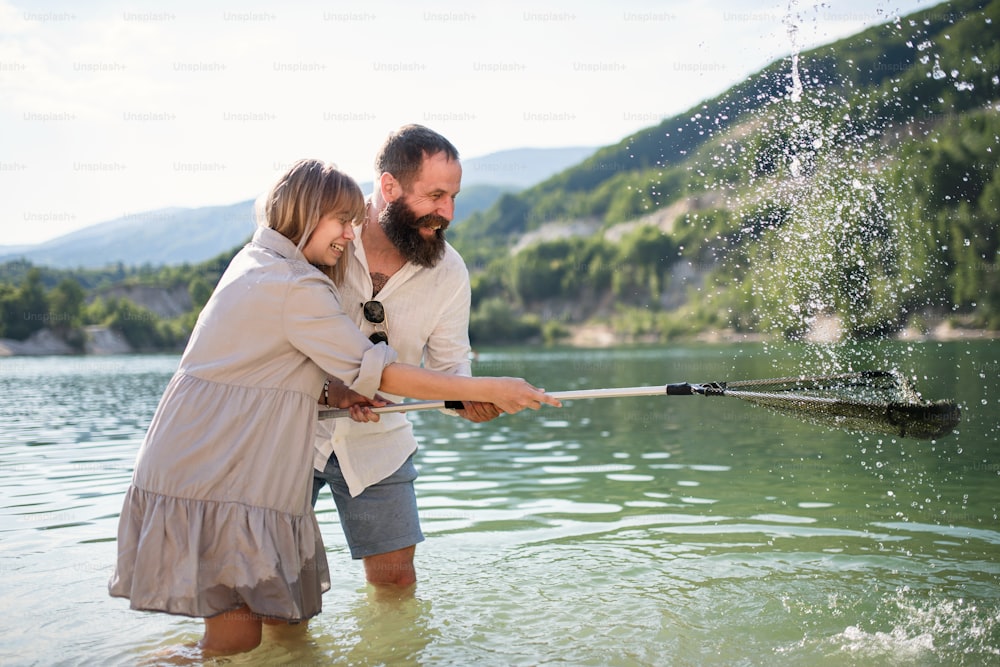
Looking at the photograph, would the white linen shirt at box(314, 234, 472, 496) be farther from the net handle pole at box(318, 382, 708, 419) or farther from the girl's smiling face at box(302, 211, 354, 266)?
the girl's smiling face at box(302, 211, 354, 266)

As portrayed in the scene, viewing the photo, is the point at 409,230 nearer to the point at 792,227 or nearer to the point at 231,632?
the point at 231,632

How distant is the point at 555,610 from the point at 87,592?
10.4ft

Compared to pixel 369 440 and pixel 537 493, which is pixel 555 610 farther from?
pixel 537 493

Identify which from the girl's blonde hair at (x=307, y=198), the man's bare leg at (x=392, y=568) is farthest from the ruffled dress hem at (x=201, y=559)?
the man's bare leg at (x=392, y=568)

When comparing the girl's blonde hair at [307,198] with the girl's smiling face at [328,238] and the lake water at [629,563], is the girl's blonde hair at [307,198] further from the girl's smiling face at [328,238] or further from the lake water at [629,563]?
the lake water at [629,563]

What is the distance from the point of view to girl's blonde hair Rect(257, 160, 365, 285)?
3867mm

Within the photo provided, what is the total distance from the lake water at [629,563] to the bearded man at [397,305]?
74 centimetres

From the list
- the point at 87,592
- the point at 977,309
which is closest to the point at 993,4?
the point at 87,592

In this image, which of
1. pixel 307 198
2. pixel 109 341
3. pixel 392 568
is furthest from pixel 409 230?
pixel 109 341

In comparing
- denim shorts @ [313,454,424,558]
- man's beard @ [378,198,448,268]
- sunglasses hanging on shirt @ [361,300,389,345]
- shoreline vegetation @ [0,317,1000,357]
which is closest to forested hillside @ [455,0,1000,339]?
shoreline vegetation @ [0,317,1000,357]

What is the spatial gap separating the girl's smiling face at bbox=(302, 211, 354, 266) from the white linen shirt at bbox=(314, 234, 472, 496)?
0.72m

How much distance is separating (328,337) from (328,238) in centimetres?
50

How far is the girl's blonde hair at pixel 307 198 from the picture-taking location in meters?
3.87

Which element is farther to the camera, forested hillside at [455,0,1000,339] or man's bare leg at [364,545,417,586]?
forested hillside at [455,0,1000,339]
